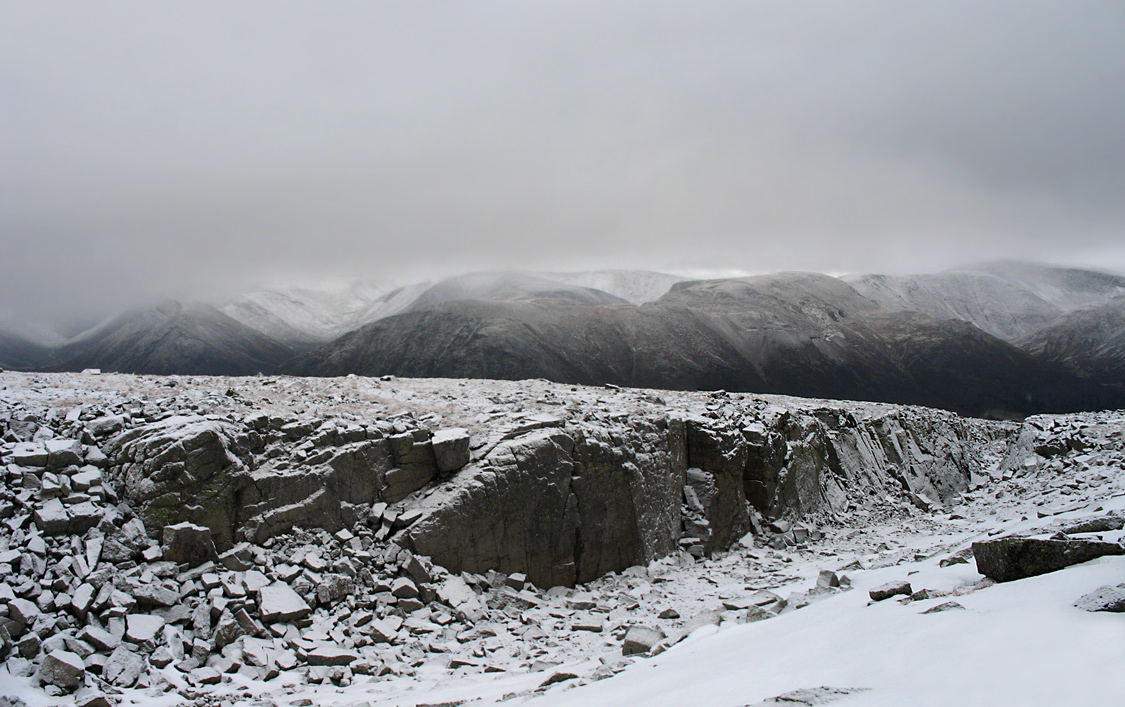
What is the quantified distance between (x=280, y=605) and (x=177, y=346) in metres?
122

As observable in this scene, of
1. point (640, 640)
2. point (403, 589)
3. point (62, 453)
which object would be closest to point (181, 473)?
point (62, 453)

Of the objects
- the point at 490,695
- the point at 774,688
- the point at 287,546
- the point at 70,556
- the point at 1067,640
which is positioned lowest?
the point at 490,695

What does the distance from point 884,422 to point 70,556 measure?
3168 cm

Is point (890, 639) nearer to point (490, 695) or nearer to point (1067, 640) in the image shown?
point (1067, 640)

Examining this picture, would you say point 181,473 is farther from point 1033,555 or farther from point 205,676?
point 1033,555

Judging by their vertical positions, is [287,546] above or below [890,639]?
below

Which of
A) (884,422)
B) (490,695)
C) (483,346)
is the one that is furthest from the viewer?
(483,346)

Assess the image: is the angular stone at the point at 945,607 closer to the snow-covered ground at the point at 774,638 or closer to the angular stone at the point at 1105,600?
the snow-covered ground at the point at 774,638

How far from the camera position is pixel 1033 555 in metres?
6.61

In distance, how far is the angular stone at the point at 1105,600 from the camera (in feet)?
14.9

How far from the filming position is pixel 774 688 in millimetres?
4957

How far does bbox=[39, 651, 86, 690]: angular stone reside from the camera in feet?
27.1

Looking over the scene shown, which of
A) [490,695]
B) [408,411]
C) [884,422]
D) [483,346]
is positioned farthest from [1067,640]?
[483,346]

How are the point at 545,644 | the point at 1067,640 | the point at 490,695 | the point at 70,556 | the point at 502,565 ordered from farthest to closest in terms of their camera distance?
the point at 502,565
the point at 545,644
the point at 70,556
the point at 490,695
the point at 1067,640
